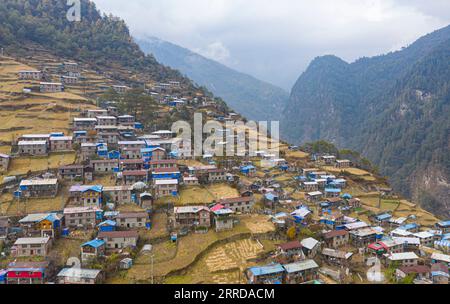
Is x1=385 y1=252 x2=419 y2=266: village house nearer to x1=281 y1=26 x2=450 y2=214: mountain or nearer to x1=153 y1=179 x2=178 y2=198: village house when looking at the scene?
x1=153 y1=179 x2=178 y2=198: village house

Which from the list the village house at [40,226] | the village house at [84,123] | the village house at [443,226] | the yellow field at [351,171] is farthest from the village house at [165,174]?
the village house at [443,226]

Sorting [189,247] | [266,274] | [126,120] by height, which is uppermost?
[126,120]

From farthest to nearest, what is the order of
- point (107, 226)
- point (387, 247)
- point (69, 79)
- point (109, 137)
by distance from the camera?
point (69, 79) < point (109, 137) < point (387, 247) < point (107, 226)

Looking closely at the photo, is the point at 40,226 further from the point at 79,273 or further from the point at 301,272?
the point at 301,272

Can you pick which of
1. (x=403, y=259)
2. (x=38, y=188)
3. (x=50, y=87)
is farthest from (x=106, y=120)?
(x=403, y=259)

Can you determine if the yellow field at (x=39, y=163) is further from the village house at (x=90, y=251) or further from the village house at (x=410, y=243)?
the village house at (x=410, y=243)

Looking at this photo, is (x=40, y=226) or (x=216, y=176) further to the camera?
(x=216, y=176)

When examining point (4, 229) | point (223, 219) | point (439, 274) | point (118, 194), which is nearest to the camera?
point (4, 229)
